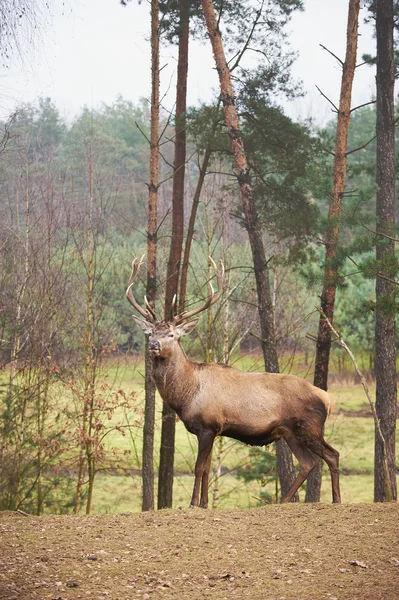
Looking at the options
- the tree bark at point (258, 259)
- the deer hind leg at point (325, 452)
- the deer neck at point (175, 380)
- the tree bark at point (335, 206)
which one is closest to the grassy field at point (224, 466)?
the tree bark at point (258, 259)

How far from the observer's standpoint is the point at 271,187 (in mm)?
14188

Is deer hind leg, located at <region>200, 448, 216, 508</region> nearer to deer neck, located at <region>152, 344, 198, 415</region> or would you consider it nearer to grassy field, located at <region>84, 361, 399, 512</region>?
deer neck, located at <region>152, 344, 198, 415</region>

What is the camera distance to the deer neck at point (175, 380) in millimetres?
9039

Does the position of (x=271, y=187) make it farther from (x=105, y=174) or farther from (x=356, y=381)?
(x=105, y=174)

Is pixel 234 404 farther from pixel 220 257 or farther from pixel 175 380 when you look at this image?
pixel 220 257

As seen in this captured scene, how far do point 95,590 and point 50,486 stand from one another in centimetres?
913

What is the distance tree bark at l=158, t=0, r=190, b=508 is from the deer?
4.95 metres

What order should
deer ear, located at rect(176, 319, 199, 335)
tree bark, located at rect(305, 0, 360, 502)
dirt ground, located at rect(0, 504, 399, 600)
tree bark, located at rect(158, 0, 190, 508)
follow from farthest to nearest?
1. tree bark, located at rect(158, 0, 190, 508)
2. tree bark, located at rect(305, 0, 360, 502)
3. deer ear, located at rect(176, 319, 199, 335)
4. dirt ground, located at rect(0, 504, 399, 600)

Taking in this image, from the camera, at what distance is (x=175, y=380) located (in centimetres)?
908

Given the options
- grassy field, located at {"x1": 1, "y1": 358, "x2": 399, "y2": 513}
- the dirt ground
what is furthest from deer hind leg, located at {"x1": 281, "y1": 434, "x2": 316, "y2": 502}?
grassy field, located at {"x1": 1, "y1": 358, "x2": 399, "y2": 513}

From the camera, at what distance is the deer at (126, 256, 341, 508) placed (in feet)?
29.4

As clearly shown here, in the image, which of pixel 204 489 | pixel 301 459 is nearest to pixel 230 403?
pixel 204 489

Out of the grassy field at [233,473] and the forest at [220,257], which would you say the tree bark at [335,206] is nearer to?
the forest at [220,257]

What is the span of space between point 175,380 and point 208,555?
2762mm
